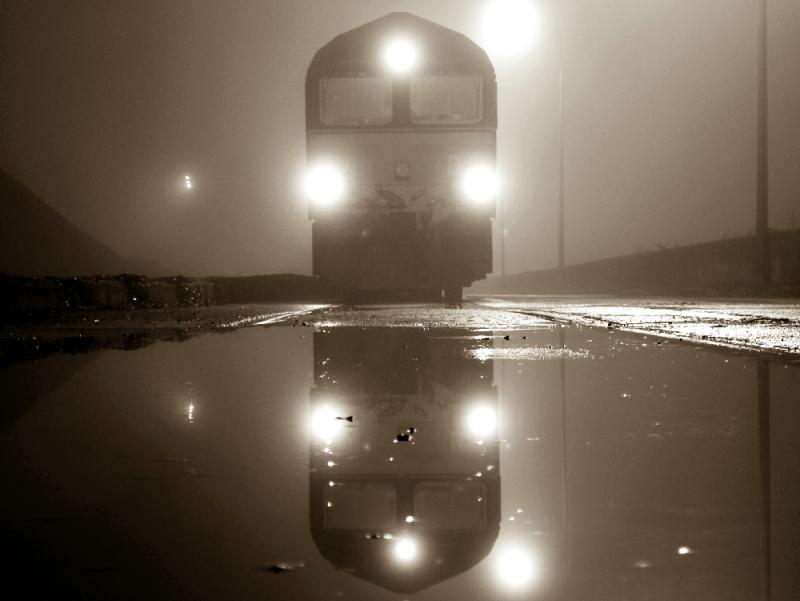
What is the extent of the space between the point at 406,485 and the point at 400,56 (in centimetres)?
1455

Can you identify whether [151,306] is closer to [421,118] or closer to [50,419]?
[421,118]

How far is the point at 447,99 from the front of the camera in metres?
16.3

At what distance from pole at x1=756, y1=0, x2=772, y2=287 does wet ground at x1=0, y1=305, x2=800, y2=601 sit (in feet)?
61.6

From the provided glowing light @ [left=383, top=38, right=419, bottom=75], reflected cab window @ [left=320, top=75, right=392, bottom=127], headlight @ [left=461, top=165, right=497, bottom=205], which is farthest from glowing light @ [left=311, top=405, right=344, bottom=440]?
headlight @ [left=461, top=165, right=497, bottom=205]

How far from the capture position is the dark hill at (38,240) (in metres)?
60.0

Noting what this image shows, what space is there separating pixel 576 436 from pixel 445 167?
14.1 m

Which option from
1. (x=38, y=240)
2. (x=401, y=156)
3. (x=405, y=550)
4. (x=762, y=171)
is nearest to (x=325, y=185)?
(x=401, y=156)

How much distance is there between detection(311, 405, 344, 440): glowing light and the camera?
2752mm

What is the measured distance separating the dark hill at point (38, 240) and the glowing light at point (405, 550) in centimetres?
5808

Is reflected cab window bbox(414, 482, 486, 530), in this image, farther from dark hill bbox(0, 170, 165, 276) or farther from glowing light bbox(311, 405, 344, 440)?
dark hill bbox(0, 170, 165, 276)

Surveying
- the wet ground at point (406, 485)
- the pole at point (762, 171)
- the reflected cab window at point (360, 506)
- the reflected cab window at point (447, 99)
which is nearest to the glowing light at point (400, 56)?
the reflected cab window at point (447, 99)

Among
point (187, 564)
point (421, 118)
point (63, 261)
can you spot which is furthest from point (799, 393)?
point (63, 261)

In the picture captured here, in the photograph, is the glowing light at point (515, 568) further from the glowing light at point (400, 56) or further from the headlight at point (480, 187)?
the headlight at point (480, 187)

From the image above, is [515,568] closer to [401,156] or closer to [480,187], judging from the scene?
[401,156]
